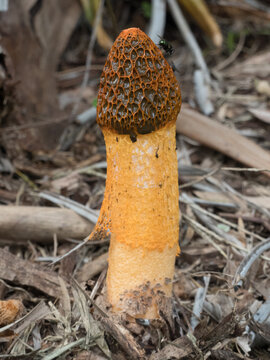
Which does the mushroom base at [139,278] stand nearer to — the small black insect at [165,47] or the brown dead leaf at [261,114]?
the small black insect at [165,47]

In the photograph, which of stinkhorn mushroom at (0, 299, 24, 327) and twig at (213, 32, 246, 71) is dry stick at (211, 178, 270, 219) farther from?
twig at (213, 32, 246, 71)

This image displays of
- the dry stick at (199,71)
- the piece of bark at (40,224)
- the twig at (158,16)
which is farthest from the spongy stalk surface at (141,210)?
the twig at (158,16)

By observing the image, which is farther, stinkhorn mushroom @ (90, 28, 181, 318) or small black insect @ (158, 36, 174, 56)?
small black insect @ (158, 36, 174, 56)

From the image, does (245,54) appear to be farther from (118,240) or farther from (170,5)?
(118,240)

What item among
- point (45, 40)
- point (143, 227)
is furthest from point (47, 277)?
point (45, 40)

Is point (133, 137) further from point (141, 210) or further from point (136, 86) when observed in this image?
point (141, 210)

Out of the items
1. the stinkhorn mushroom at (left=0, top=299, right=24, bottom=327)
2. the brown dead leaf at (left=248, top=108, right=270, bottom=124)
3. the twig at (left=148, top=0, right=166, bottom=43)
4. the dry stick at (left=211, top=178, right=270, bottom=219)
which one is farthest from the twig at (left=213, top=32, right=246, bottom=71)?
the stinkhorn mushroom at (left=0, top=299, right=24, bottom=327)

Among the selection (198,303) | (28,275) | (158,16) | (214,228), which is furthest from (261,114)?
(28,275)
